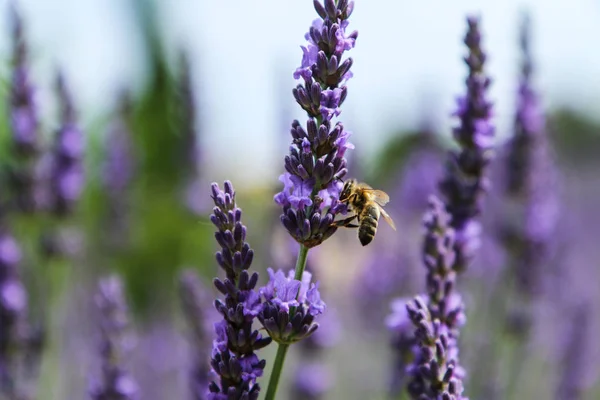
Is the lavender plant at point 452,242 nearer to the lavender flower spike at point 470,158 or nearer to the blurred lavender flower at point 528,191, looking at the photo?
the lavender flower spike at point 470,158

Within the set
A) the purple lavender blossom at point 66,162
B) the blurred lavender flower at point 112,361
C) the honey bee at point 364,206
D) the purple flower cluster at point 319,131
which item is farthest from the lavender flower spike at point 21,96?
the purple flower cluster at point 319,131

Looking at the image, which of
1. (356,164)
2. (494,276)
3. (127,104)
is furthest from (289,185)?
(494,276)

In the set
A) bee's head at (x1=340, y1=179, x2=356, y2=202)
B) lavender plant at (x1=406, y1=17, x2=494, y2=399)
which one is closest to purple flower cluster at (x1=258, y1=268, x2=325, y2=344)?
lavender plant at (x1=406, y1=17, x2=494, y2=399)

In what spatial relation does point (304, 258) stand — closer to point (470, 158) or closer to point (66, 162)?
point (470, 158)

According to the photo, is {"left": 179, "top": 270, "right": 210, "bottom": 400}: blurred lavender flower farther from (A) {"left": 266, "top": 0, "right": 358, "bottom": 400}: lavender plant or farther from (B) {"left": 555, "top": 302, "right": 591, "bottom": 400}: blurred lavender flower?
(B) {"left": 555, "top": 302, "right": 591, "bottom": 400}: blurred lavender flower

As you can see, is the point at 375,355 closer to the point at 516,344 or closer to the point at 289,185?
the point at 516,344
